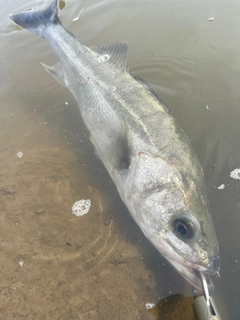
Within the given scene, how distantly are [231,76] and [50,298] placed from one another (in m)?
3.67

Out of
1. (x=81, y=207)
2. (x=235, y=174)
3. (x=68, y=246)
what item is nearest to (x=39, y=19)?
(x=81, y=207)

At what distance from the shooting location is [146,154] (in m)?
2.51

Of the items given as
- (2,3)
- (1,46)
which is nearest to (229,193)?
(1,46)

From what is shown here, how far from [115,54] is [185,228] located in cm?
221

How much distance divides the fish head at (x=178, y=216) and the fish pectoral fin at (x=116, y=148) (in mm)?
175

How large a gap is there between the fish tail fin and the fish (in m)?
0.40

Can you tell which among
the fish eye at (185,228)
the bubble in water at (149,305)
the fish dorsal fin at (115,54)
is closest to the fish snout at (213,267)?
the fish eye at (185,228)

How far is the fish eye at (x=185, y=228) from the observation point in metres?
2.11

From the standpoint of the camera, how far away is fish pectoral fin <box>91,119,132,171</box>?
2635mm

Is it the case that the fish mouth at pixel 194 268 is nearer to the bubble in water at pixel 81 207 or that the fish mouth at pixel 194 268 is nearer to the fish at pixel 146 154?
the fish at pixel 146 154

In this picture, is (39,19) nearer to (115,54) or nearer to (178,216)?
(115,54)

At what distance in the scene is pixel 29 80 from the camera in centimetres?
459

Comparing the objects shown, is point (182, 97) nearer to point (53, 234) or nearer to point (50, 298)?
point (53, 234)

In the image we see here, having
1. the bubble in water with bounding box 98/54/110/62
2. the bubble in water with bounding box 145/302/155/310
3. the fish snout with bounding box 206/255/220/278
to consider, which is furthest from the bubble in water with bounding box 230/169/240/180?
the bubble in water with bounding box 98/54/110/62
